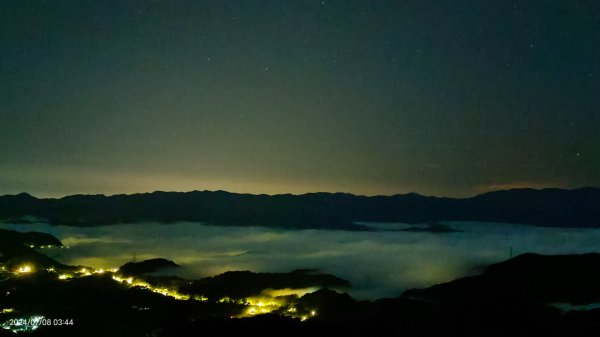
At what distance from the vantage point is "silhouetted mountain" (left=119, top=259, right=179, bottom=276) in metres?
147

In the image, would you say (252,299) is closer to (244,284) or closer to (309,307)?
(244,284)

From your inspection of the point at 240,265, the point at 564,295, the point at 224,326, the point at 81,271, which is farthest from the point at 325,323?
the point at 240,265

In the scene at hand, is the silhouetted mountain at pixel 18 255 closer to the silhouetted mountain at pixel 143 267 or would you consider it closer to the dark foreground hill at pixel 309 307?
the dark foreground hill at pixel 309 307

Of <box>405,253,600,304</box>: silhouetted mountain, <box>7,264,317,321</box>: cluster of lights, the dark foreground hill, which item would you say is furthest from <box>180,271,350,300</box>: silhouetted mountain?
<box>405,253,600,304</box>: silhouetted mountain

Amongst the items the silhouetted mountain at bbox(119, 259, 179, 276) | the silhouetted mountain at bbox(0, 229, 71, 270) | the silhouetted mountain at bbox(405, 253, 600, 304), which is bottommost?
the silhouetted mountain at bbox(405, 253, 600, 304)

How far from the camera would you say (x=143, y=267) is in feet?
505

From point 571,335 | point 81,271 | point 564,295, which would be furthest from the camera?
point 564,295

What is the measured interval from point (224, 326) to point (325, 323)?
1716cm

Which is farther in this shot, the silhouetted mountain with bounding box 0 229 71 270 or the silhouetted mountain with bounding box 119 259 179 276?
the silhouetted mountain with bounding box 119 259 179 276

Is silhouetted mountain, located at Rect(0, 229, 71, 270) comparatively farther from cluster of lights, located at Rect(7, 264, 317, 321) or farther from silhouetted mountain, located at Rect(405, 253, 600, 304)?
silhouetted mountain, located at Rect(405, 253, 600, 304)

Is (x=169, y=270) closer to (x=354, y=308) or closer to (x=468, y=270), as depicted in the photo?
(x=354, y=308)

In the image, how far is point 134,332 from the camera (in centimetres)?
7369

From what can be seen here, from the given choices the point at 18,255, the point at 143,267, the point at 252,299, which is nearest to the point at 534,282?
the point at 252,299

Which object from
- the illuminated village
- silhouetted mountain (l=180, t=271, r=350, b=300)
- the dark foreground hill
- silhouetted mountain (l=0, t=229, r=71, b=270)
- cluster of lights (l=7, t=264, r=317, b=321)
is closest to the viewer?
the dark foreground hill
